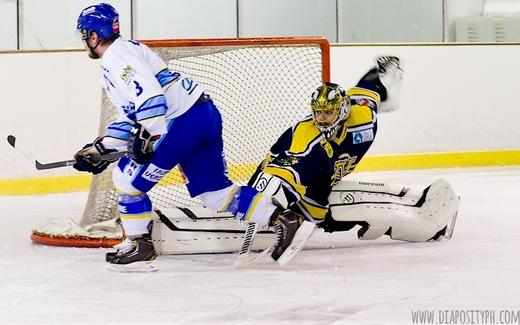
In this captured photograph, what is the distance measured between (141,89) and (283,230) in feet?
2.49

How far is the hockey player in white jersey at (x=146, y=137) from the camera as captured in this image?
3.48 metres

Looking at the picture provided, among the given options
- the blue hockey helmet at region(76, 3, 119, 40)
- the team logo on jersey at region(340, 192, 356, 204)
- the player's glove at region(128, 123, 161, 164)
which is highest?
the blue hockey helmet at region(76, 3, 119, 40)

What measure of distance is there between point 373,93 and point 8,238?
166 cm

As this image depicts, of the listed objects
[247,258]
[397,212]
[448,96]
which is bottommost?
[247,258]

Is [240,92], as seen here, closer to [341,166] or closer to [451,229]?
[341,166]

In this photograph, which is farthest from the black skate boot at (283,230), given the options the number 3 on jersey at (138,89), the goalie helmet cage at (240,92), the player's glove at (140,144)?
the goalie helmet cage at (240,92)

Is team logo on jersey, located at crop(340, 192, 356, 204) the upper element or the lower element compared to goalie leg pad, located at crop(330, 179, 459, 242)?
upper

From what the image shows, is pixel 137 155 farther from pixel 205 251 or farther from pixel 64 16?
pixel 64 16

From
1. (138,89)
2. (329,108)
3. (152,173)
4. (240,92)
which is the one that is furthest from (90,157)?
(240,92)

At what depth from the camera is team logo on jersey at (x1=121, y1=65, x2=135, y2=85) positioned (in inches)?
137

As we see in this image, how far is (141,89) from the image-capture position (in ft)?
11.3

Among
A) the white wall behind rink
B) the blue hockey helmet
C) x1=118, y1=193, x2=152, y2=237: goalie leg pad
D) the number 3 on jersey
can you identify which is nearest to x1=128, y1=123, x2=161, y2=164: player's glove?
the number 3 on jersey

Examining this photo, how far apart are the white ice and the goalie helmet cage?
0.42 meters

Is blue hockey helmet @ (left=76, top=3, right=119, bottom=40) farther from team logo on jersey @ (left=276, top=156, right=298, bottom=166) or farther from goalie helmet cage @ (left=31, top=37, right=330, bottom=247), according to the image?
goalie helmet cage @ (left=31, top=37, right=330, bottom=247)
